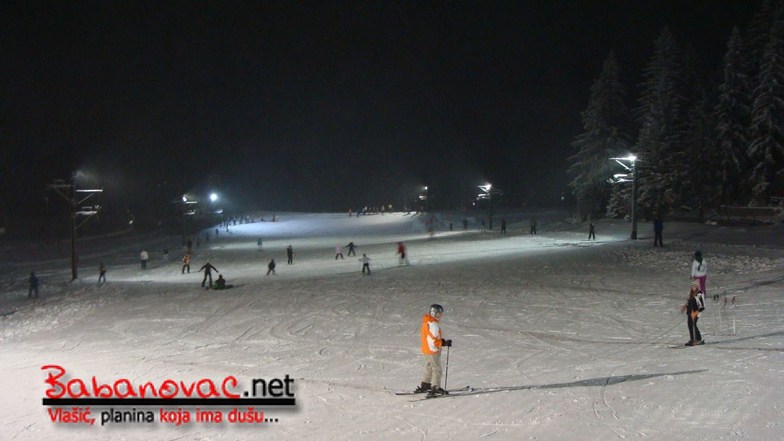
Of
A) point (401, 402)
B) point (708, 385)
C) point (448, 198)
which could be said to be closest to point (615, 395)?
point (708, 385)

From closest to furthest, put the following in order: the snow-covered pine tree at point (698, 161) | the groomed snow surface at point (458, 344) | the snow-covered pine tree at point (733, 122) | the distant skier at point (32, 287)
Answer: the groomed snow surface at point (458, 344)
the distant skier at point (32, 287)
the snow-covered pine tree at point (733, 122)
the snow-covered pine tree at point (698, 161)

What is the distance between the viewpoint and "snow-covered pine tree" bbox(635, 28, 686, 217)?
45.9 m

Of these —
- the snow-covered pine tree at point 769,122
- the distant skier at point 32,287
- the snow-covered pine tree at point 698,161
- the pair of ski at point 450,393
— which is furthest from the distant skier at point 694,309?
the snow-covered pine tree at point 698,161

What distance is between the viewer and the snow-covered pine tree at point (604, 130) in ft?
170

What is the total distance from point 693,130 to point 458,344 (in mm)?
41898

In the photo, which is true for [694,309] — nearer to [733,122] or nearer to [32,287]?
[32,287]

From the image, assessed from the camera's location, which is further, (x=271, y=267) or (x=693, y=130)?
(x=693, y=130)

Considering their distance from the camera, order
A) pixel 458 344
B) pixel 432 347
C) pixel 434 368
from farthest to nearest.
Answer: pixel 458 344 < pixel 434 368 < pixel 432 347

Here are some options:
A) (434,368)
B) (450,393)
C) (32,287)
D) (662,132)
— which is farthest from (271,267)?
(662,132)

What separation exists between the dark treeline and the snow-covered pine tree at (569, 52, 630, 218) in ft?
0.30

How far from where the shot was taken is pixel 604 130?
5222 centimetres

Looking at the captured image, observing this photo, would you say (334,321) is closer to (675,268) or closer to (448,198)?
(675,268)

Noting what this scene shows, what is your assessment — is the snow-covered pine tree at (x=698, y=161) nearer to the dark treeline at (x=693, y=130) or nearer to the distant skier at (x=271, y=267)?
the dark treeline at (x=693, y=130)

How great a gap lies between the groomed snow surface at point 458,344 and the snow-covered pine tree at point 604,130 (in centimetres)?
2106
